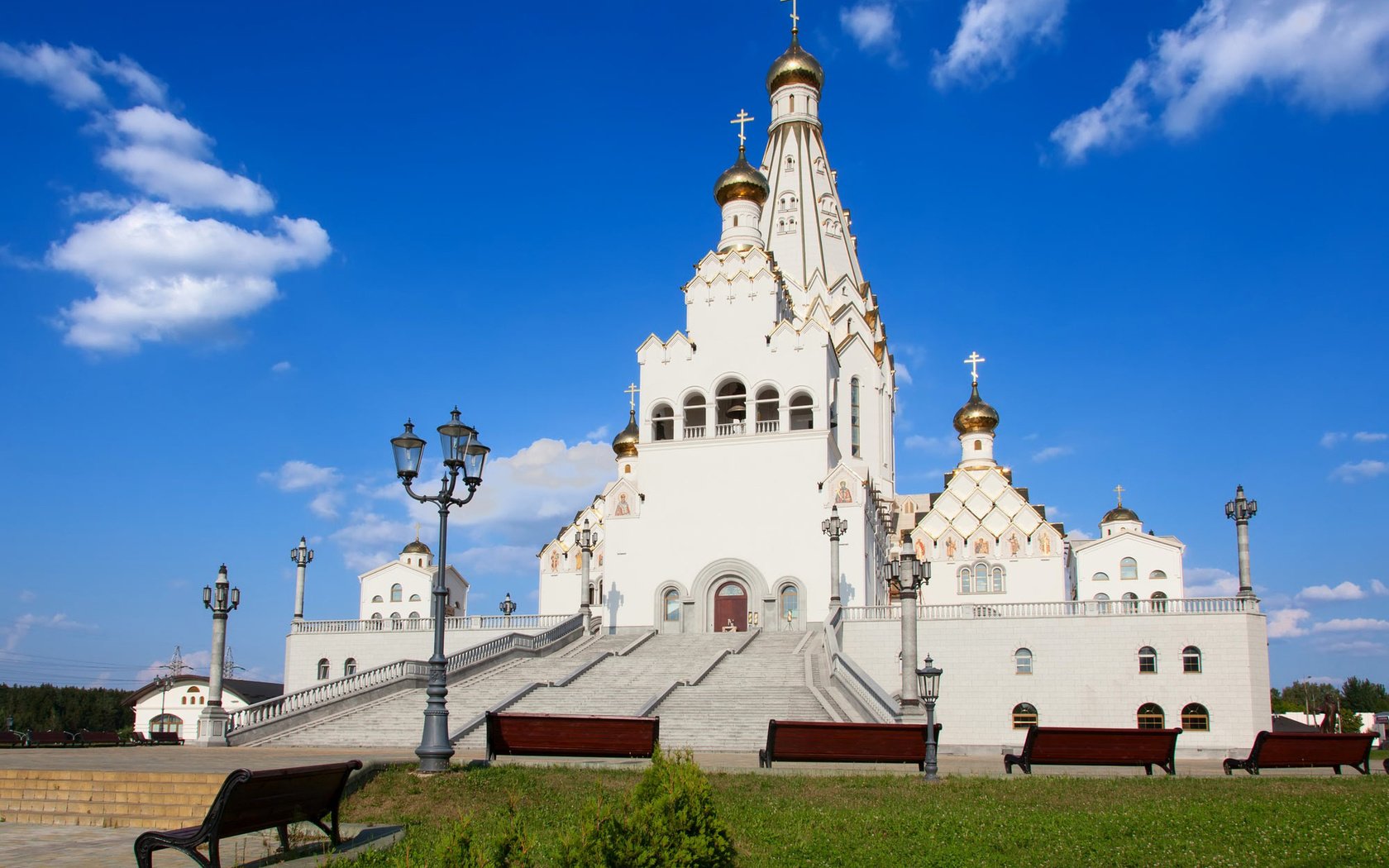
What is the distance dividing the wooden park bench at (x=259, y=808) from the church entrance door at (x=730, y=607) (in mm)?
28214

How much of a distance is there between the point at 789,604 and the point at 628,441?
1778 centimetres

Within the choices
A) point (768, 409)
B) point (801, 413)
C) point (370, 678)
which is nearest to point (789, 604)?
point (768, 409)

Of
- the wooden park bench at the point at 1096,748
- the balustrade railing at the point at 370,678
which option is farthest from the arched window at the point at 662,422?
the wooden park bench at the point at 1096,748

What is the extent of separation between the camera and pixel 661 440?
131 feet

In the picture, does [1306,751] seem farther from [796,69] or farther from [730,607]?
[796,69]

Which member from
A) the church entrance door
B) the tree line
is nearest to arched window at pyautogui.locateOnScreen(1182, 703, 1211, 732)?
the church entrance door

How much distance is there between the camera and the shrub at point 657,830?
7.16 metres

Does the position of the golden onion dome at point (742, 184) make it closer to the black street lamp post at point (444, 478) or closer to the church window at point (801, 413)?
the church window at point (801, 413)

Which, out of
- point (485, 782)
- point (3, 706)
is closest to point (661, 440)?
point (485, 782)

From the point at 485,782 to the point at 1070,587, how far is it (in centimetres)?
4464

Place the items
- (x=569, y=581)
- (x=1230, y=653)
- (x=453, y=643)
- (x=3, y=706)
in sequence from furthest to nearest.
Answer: (x=3, y=706) < (x=569, y=581) < (x=453, y=643) < (x=1230, y=653)

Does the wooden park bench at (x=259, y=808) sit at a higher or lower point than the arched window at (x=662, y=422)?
lower

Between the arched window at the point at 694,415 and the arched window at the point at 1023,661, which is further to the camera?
the arched window at the point at 694,415

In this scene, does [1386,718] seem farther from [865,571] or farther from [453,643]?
[453,643]
